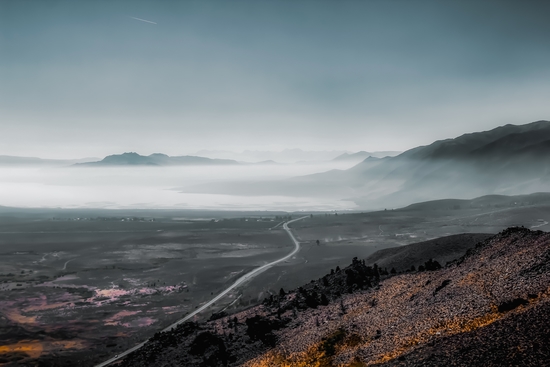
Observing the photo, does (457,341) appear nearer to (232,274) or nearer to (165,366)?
(165,366)

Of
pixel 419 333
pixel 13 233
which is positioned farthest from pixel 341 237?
pixel 13 233

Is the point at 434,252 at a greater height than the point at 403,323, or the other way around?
the point at 403,323

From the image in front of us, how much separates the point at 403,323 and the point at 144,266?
63721 millimetres

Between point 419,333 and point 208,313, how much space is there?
3252cm

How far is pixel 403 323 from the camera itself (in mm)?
19953

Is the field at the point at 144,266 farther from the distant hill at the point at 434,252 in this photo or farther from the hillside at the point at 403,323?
the distant hill at the point at 434,252

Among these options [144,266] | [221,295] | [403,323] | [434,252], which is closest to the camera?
[403,323]

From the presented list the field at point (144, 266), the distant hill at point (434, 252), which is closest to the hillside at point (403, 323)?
the distant hill at point (434, 252)

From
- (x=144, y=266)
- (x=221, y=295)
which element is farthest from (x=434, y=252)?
(x=144, y=266)

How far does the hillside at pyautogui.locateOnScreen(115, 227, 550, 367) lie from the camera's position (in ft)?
48.3

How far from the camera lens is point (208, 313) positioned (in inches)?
1836

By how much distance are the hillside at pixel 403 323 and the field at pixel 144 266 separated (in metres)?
13.6

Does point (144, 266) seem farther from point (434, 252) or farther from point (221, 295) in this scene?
point (434, 252)

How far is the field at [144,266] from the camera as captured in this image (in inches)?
1628
